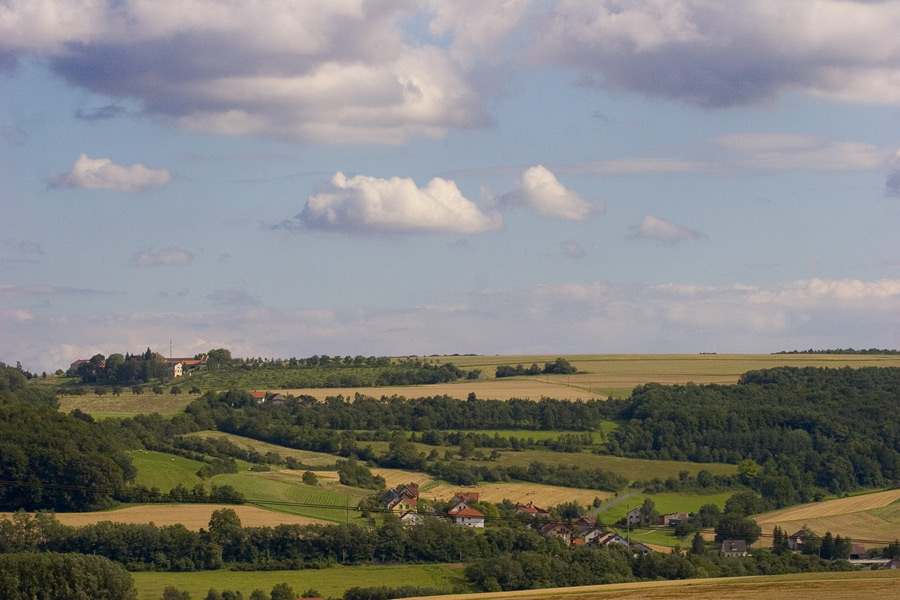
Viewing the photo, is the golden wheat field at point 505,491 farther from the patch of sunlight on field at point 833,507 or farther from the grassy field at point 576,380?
the grassy field at point 576,380

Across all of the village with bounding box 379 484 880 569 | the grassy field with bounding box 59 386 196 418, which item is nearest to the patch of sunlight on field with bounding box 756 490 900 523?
the village with bounding box 379 484 880 569

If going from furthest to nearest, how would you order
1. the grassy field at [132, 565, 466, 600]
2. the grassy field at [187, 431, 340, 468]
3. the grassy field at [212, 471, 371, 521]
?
the grassy field at [187, 431, 340, 468] < the grassy field at [212, 471, 371, 521] < the grassy field at [132, 565, 466, 600]

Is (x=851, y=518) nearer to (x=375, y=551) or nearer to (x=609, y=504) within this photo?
(x=609, y=504)

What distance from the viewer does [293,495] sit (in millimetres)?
87875

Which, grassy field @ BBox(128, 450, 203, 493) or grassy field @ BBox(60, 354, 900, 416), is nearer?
grassy field @ BBox(128, 450, 203, 493)

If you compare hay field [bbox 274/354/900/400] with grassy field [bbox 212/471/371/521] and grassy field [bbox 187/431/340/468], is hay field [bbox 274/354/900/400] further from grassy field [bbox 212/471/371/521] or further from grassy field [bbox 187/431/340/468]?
grassy field [bbox 212/471/371/521]

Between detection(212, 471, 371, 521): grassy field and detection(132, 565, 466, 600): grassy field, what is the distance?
14200 mm

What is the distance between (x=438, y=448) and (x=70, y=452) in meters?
37.5

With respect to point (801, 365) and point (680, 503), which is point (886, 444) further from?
point (801, 365)

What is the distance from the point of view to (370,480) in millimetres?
97438

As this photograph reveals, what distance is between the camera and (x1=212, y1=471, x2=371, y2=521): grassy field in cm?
8150

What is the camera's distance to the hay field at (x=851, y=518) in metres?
78.0

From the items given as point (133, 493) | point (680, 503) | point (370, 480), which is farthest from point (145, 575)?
point (680, 503)

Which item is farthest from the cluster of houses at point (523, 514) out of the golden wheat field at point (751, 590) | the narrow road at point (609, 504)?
the golden wheat field at point (751, 590)
